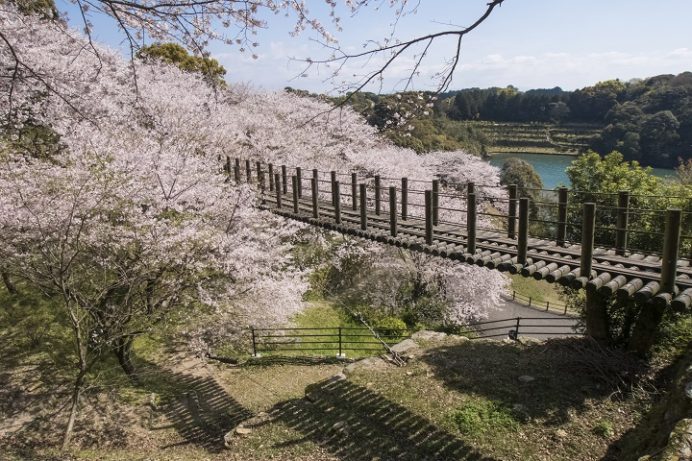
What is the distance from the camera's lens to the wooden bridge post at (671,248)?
4.72 meters

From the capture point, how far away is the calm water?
49300mm

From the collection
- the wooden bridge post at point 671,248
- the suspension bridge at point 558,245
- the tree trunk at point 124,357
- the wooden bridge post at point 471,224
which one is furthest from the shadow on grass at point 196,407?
the wooden bridge post at point 671,248

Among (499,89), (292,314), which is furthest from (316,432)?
(499,89)

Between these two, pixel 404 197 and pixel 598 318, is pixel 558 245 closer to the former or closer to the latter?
pixel 598 318

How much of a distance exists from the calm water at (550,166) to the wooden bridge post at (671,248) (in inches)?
1843

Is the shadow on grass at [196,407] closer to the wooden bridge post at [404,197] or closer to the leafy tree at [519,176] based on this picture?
the wooden bridge post at [404,197]

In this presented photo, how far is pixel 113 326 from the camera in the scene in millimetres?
7477

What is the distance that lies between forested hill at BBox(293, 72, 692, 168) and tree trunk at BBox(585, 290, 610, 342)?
11.5m

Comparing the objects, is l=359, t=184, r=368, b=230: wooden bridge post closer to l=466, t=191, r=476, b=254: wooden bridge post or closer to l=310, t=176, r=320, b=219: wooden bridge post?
l=310, t=176, r=320, b=219: wooden bridge post

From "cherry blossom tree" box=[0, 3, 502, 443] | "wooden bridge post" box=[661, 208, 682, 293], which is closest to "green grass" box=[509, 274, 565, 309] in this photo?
"cherry blossom tree" box=[0, 3, 502, 443]

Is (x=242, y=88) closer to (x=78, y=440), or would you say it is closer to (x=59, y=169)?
(x=59, y=169)

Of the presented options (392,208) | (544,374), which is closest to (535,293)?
(544,374)

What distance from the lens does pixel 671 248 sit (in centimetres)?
484

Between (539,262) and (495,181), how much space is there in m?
21.0
